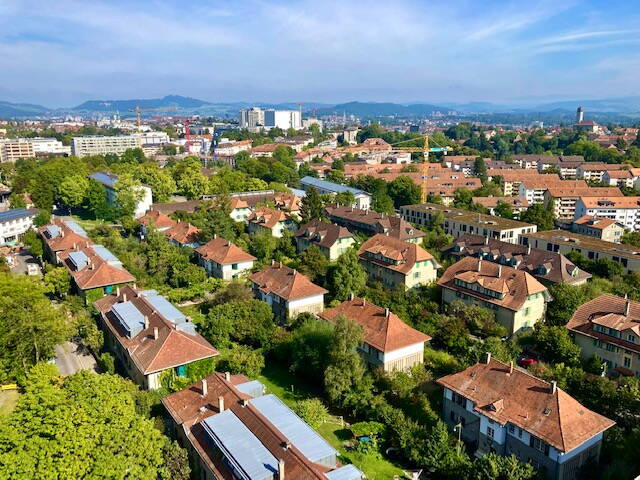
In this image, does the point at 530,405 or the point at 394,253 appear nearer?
the point at 530,405

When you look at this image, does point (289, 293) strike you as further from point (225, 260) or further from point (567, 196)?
point (567, 196)

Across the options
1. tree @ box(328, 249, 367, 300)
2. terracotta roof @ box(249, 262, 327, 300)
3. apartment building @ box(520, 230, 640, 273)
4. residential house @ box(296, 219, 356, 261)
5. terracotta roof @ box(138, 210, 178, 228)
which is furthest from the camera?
terracotta roof @ box(138, 210, 178, 228)

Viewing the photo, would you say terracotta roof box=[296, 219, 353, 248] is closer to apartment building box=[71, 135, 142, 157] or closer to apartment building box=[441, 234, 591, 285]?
apartment building box=[441, 234, 591, 285]

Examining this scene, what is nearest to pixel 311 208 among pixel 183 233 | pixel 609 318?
pixel 183 233

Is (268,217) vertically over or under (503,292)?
over

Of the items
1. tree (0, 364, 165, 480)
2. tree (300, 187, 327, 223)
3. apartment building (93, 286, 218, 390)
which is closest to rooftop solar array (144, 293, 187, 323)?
apartment building (93, 286, 218, 390)

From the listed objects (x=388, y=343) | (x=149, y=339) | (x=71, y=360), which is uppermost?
(x=149, y=339)

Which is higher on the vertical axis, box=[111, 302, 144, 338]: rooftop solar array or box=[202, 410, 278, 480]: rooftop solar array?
box=[111, 302, 144, 338]: rooftop solar array
